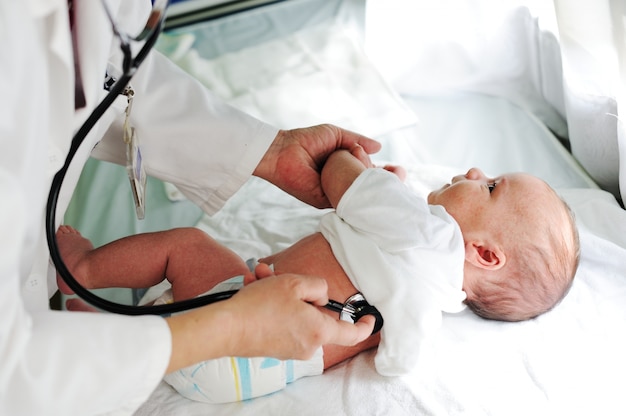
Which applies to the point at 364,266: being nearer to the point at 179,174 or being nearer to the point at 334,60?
the point at 179,174

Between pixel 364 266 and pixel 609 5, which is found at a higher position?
pixel 609 5

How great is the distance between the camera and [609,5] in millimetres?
1401

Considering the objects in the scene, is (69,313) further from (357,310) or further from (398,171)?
(398,171)

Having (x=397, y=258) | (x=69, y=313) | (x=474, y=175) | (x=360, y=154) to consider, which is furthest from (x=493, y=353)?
(x=69, y=313)

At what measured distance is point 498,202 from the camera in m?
1.34

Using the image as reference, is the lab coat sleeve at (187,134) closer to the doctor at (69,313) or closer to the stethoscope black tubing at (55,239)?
the doctor at (69,313)

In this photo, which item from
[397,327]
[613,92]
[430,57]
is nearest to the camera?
[397,327]

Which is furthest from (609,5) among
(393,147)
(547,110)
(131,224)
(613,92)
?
(131,224)

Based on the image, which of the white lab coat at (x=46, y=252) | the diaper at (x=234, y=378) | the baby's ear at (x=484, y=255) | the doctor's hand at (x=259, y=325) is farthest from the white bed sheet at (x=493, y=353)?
the white lab coat at (x=46, y=252)

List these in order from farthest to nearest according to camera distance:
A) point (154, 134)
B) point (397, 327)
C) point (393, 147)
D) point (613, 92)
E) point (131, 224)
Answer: point (393, 147) → point (131, 224) → point (613, 92) → point (154, 134) → point (397, 327)

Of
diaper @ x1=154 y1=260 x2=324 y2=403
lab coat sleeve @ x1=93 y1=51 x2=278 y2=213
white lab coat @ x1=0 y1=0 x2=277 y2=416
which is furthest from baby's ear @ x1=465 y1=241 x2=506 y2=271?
white lab coat @ x1=0 y1=0 x2=277 y2=416

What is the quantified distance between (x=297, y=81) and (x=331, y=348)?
1082 mm

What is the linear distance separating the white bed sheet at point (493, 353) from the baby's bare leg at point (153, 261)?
0.22 m

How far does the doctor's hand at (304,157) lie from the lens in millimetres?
1417
